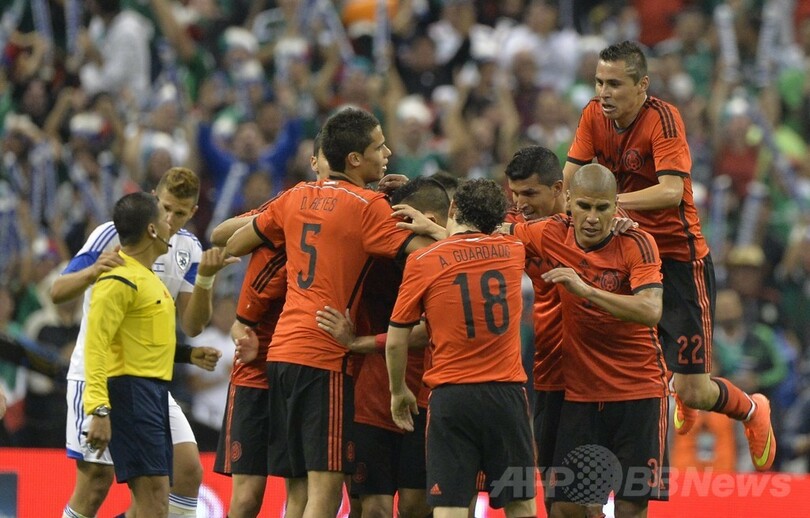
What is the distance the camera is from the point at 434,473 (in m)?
6.50

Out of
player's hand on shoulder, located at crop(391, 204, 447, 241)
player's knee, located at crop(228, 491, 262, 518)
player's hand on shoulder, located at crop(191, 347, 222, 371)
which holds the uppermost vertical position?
player's hand on shoulder, located at crop(391, 204, 447, 241)

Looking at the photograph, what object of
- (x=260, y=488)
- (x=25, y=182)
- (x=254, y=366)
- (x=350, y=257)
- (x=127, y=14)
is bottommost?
(x=260, y=488)

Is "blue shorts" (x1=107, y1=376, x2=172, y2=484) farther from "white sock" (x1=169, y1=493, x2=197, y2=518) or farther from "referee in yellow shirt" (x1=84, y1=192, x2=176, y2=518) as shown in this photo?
"white sock" (x1=169, y1=493, x2=197, y2=518)

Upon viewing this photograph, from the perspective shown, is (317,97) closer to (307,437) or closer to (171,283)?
(171,283)

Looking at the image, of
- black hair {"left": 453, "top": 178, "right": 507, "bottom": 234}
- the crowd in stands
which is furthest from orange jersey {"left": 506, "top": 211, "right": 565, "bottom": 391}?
the crowd in stands

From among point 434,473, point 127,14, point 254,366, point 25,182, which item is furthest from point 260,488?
point 127,14

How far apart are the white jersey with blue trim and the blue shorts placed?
509mm

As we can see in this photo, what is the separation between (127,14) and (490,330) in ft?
29.7

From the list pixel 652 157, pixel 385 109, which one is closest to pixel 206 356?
pixel 652 157

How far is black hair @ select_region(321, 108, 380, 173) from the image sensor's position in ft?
22.8

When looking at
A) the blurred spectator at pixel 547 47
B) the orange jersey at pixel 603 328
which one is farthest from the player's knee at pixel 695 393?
the blurred spectator at pixel 547 47

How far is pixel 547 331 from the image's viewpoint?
7473 mm

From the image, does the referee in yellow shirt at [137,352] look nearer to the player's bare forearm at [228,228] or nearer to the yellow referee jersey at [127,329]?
the yellow referee jersey at [127,329]

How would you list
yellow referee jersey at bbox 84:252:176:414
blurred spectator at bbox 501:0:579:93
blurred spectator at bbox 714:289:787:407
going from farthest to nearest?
blurred spectator at bbox 501:0:579:93
blurred spectator at bbox 714:289:787:407
yellow referee jersey at bbox 84:252:176:414
